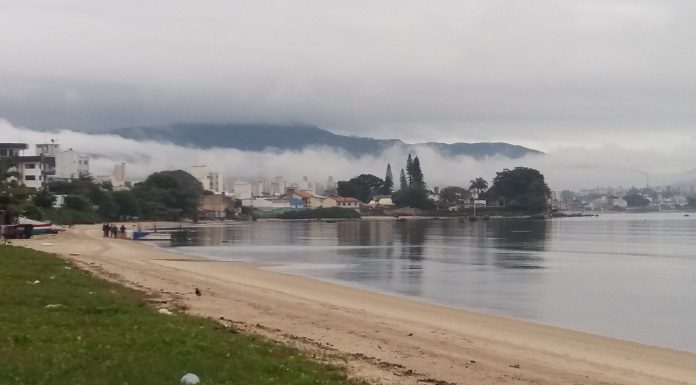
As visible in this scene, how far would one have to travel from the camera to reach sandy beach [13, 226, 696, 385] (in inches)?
595

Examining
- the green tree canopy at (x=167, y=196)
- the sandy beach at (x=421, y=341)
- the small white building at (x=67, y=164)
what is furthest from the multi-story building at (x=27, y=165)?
the sandy beach at (x=421, y=341)

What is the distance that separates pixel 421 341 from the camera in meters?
19.0

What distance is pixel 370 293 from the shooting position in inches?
1382

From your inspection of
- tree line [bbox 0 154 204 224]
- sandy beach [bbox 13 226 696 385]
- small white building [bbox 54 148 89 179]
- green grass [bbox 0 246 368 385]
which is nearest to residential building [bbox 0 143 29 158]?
tree line [bbox 0 154 204 224]

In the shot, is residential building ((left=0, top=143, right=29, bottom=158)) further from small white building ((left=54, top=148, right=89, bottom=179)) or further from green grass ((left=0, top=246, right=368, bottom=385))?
green grass ((left=0, top=246, right=368, bottom=385))

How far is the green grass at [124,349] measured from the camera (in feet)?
32.7

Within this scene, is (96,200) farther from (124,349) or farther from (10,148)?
(124,349)

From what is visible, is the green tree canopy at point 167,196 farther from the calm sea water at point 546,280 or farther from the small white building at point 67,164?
the calm sea water at point 546,280

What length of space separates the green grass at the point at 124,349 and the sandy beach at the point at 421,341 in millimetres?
1568

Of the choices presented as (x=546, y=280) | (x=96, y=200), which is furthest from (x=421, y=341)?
(x=96, y=200)

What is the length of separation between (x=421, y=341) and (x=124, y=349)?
9.02 m

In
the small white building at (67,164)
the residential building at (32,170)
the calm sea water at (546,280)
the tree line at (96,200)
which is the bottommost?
the calm sea water at (546,280)

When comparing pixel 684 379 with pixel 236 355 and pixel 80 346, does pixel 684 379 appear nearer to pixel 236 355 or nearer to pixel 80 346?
pixel 236 355

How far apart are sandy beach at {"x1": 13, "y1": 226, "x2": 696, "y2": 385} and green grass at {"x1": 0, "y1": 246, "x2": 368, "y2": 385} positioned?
61.7 inches
